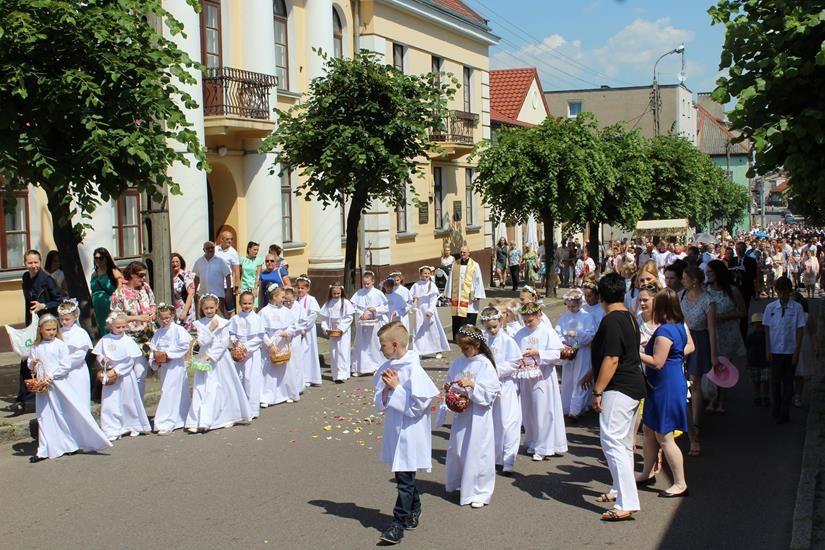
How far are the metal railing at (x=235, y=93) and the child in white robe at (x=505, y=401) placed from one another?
1239cm

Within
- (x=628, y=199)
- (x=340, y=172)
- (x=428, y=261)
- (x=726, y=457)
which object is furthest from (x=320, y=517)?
(x=628, y=199)

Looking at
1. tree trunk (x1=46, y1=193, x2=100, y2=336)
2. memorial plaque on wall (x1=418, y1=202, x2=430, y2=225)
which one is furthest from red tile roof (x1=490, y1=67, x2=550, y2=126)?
tree trunk (x1=46, y1=193, x2=100, y2=336)

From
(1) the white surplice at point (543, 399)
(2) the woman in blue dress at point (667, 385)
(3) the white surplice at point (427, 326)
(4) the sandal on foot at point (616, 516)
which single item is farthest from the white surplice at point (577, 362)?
(3) the white surplice at point (427, 326)

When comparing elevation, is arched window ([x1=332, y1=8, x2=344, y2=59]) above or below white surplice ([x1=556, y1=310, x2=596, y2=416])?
above

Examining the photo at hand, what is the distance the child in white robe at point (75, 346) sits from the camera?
1028cm

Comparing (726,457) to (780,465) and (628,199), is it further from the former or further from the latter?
(628,199)

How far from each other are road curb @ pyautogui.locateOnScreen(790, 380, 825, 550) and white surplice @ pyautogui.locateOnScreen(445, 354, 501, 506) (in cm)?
233

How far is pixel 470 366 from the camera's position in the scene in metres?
8.19

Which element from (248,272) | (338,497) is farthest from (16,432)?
(248,272)

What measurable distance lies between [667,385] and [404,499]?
2.40m

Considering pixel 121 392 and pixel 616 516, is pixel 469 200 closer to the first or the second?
pixel 121 392

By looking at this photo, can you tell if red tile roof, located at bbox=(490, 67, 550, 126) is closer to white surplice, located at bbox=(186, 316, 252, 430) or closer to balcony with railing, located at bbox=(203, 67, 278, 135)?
balcony with railing, located at bbox=(203, 67, 278, 135)

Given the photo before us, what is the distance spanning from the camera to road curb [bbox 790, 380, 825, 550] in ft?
23.1

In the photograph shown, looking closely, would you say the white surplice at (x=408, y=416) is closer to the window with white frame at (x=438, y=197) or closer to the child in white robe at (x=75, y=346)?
the child in white robe at (x=75, y=346)
